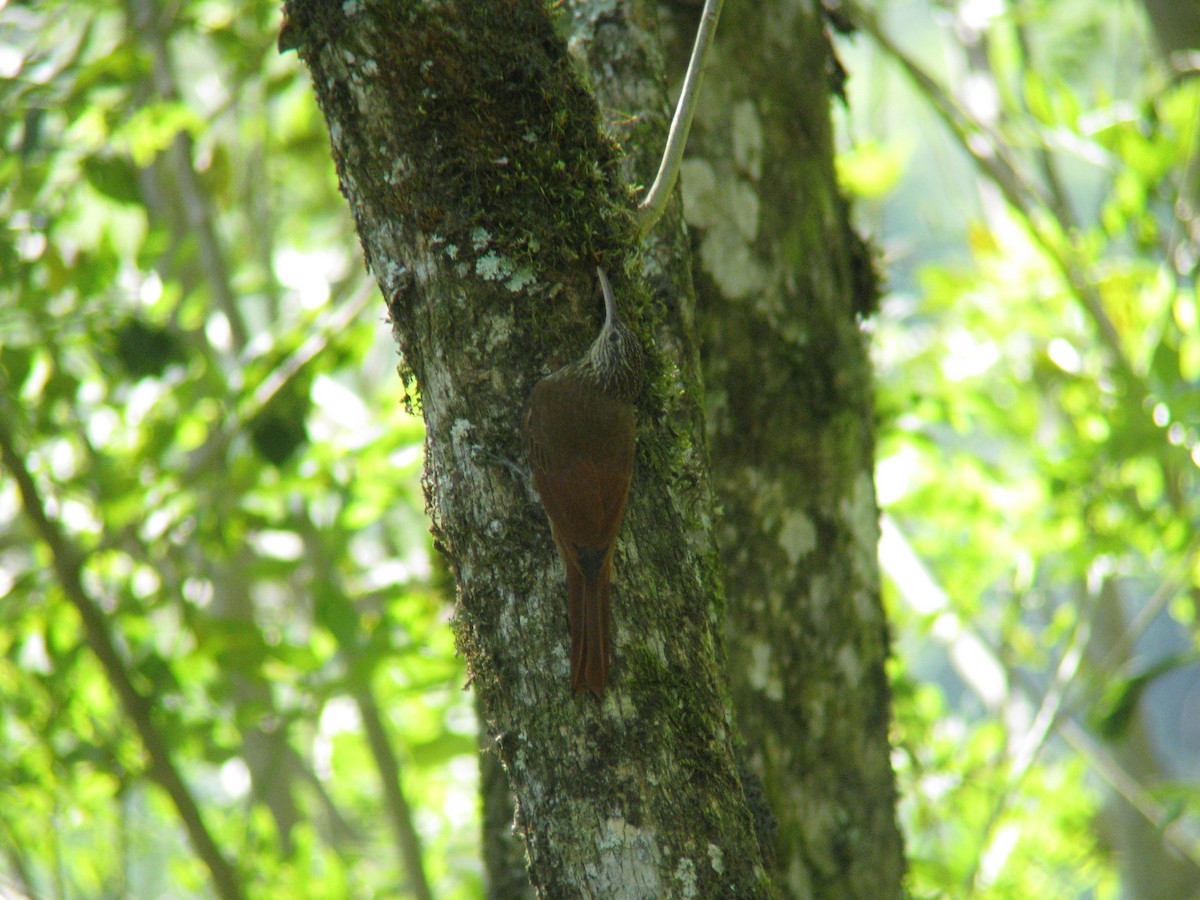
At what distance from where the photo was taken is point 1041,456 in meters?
3.49

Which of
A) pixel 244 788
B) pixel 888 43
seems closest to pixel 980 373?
pixel 888 43

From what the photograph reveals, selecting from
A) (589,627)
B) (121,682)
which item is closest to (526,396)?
(589,627)

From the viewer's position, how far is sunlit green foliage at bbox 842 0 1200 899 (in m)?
3.48

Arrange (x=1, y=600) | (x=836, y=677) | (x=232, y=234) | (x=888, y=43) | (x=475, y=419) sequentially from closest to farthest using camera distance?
(x=475, y=419) < (x=836, y=677) < (x=1, y=600) < (x=888, y=43) < (x=232, y=234)

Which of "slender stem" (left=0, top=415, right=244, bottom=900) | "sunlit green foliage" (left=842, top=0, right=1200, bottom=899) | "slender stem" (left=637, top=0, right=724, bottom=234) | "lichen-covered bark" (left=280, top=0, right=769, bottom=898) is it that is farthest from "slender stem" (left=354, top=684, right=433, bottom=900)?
"slender stem" (left=637, top=0, right=724, bottom=234)

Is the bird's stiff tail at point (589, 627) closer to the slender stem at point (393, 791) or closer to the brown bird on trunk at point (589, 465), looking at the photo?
the brown bird on trunk at point (589, 465)

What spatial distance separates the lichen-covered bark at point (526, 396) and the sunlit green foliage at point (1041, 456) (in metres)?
1.90

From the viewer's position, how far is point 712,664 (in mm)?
1603

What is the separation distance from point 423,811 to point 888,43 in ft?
16.4

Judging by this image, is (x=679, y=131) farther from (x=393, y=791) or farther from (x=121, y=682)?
(x=393, y=791)

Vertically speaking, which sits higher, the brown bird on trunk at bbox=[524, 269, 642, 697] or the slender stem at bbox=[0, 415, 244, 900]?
the slender stem at bbox=[0, 415, 244, 900]

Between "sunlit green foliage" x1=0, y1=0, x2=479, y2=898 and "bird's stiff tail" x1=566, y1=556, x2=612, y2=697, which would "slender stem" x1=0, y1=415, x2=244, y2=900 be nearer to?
"sunlit green foliage" x1=0, y1=0, x2=479, y2=898

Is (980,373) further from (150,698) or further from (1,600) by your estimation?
(1,600)

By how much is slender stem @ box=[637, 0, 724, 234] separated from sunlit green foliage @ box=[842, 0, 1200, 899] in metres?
1.83
